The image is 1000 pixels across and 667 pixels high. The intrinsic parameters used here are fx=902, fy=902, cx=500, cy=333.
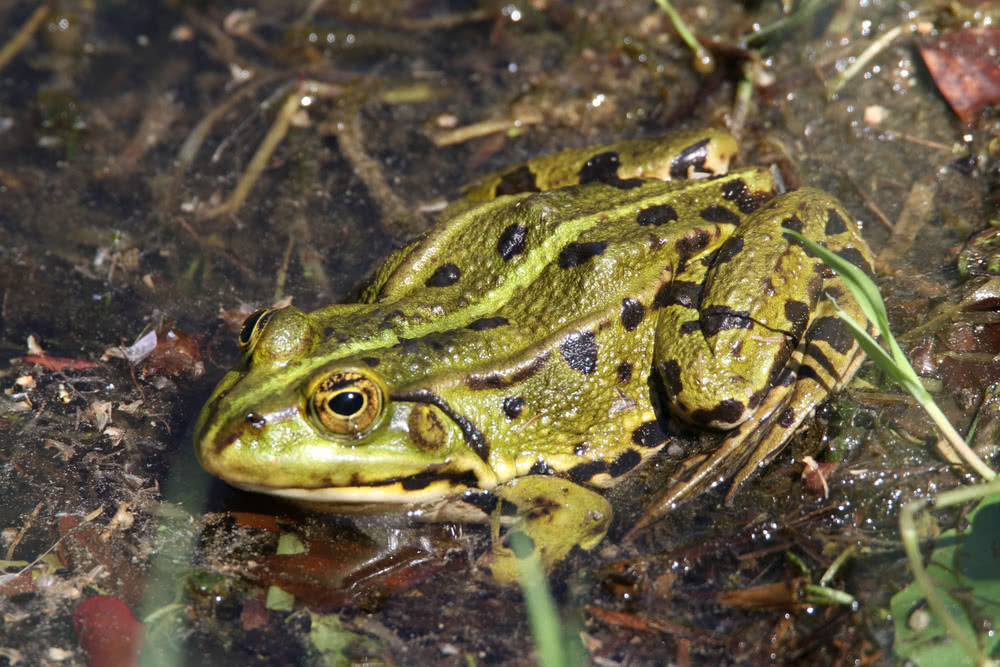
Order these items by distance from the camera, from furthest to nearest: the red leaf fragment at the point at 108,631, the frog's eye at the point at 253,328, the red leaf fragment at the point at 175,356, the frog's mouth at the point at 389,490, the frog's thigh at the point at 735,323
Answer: the red leaf fragment at the point at 175,356 → the frog's thigh at the point at 735,323 → the frog's eye at the point at 253,328 → the frog's mouth at the point at 389,490 → the red leaf fragment at the point at 108,631

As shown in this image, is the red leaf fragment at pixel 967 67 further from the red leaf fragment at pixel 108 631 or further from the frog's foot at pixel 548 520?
the red leaf fragment at pixel 108 631

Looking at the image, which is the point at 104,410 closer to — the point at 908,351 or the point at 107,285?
the point at 107,285

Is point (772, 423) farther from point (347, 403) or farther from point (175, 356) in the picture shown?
point (175, 356)

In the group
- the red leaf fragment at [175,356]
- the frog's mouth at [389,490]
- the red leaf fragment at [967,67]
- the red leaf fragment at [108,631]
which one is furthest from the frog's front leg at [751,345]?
the red leaf fragment at [175,356]

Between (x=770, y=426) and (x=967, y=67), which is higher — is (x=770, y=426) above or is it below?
below

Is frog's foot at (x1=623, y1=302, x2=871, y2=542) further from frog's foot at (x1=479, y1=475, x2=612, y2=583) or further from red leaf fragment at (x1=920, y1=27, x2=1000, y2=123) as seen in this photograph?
red leaf fragment at (x1=920, y1=27, x2=1000, y2=123)

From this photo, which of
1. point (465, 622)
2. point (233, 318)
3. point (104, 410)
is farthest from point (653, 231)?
point (104, 410)

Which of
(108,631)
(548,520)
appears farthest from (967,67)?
(108,631)
